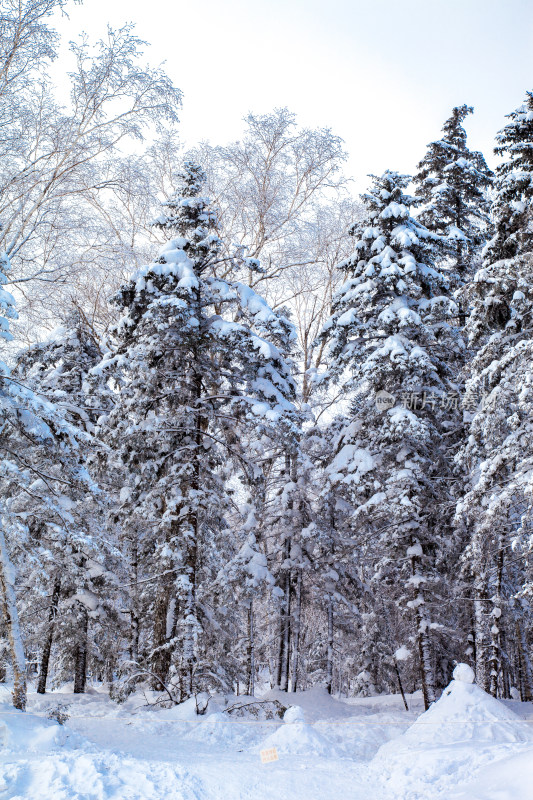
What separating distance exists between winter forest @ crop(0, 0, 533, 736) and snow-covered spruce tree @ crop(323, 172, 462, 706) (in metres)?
0.08

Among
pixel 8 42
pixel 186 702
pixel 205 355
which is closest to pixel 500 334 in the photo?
pixel 205 355

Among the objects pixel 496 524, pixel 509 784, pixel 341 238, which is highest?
pixel 341 238

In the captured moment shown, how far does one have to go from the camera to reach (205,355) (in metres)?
13.5

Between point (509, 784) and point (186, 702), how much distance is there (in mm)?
7522

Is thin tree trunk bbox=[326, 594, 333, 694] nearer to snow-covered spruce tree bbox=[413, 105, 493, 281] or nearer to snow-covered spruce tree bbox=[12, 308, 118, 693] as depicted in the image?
snow-covered spruce tree bbox=[12, 308, 118, 693]

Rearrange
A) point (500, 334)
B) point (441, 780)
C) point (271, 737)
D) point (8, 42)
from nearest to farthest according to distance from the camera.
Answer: point (441, 780) → point (271, 737) → point (8, 42) → point (500, 334)

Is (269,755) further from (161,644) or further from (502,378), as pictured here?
(502,378)

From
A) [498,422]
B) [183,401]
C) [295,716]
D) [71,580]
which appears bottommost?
[295,716]

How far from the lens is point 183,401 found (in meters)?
13.1

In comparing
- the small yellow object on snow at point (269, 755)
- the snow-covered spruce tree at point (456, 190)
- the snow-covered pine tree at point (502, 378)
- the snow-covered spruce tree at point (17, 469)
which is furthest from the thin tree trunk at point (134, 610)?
the snow-covered spruce tree at point (456, 190)

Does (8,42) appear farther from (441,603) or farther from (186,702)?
(441,603)

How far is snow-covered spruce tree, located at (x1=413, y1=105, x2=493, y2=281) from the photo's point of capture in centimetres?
1759

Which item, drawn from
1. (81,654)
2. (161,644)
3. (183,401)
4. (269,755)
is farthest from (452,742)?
(81,654)

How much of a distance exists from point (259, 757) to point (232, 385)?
8.04m
